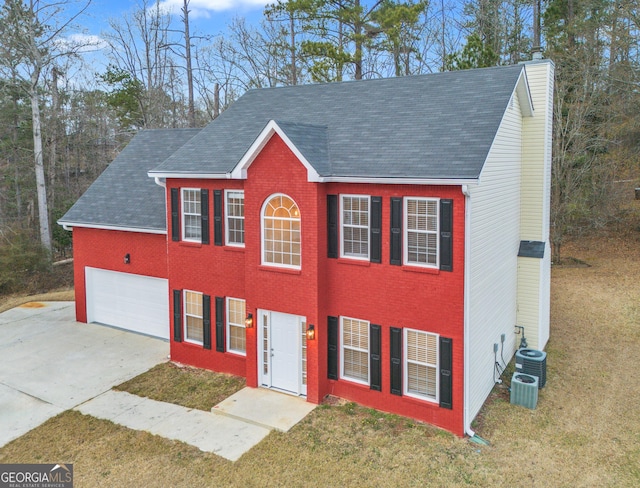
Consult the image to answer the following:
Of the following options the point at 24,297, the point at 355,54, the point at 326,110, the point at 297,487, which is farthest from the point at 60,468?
the point at 355,54

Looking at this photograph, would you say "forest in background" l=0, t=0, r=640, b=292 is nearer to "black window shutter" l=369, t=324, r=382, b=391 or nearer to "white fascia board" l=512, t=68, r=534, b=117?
"white fascia board" l=512, t=68, r=534, b=117

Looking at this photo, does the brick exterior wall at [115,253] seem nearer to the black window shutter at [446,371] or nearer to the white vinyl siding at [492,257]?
the black window shutter at [446,371]

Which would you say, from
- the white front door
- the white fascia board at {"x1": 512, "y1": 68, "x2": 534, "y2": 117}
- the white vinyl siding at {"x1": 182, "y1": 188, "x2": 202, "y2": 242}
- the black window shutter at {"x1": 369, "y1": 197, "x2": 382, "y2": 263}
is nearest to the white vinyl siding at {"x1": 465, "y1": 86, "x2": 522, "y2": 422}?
the white fascia board at {"x1": 512, "y1": 68, "x2": 534, "y2": 117}

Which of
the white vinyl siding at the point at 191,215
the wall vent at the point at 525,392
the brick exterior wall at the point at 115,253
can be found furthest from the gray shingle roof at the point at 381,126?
the wall vent at the point at 525,392

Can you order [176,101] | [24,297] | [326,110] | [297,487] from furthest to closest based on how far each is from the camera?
[176,101], [24,297], [326,110], [297,487]

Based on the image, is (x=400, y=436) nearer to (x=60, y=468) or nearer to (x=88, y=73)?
(x=60, y=468)
